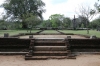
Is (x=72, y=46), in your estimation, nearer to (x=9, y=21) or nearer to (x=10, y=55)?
(x=10, y=55)

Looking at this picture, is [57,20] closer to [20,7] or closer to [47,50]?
[20,7]

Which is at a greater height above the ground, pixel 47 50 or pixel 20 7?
pixel 20 7

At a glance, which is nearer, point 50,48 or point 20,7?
point 50,48

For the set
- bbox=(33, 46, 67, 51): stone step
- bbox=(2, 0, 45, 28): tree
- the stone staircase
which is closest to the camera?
the stone staircase

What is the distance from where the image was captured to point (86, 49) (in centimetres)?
952

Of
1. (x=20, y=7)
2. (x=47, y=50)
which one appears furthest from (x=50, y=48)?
(x=20, y=7)

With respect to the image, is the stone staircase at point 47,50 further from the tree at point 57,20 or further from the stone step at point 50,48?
the tree at point 57,20

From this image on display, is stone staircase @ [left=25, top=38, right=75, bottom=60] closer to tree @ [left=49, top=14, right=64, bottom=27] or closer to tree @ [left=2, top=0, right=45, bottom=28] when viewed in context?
tree @ [left=2, top=0, right=45, bottom=28]

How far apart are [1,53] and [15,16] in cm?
3461

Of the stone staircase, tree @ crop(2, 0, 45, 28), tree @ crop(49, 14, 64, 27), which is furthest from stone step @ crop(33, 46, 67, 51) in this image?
tree @ crop(49, 14, 64, 27)

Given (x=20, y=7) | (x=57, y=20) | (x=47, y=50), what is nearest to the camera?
(x=47, y=50)

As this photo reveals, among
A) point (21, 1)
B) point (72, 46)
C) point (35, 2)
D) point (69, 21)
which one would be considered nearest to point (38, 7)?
point (35, 2)

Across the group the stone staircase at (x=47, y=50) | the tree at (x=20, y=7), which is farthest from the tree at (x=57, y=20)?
the stone staircase at (x=47, y=50)

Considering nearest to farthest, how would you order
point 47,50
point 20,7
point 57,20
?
point 47,50 → point 20,7 → point 57,20
